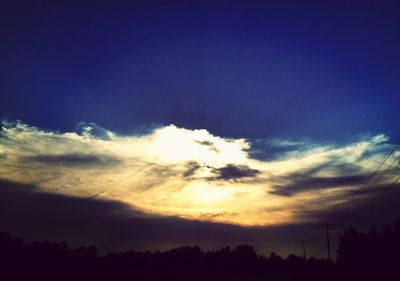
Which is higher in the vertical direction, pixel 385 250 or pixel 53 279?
pixel 385 250

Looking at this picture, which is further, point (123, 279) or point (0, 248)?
point (0, 248)

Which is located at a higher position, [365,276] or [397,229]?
[397,229]

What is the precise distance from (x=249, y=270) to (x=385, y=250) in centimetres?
7965

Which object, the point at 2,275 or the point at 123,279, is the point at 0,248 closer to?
the point at 2,275

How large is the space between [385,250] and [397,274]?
13235 millimetres

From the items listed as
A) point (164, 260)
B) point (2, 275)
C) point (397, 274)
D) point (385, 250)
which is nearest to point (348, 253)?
point (385, 250)

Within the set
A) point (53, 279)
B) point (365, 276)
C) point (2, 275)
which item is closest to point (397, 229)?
point (365, 276)

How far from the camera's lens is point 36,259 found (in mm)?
92438

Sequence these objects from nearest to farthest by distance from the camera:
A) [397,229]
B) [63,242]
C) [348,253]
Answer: [397,229] → [348,253] → [63,242]

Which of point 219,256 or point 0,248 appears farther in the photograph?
point 219,256

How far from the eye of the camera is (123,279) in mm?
78000

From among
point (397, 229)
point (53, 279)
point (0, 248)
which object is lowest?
point (53, 279)

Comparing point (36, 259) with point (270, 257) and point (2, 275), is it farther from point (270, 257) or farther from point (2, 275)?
point (270, 257)

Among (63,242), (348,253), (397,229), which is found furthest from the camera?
(63,242)
